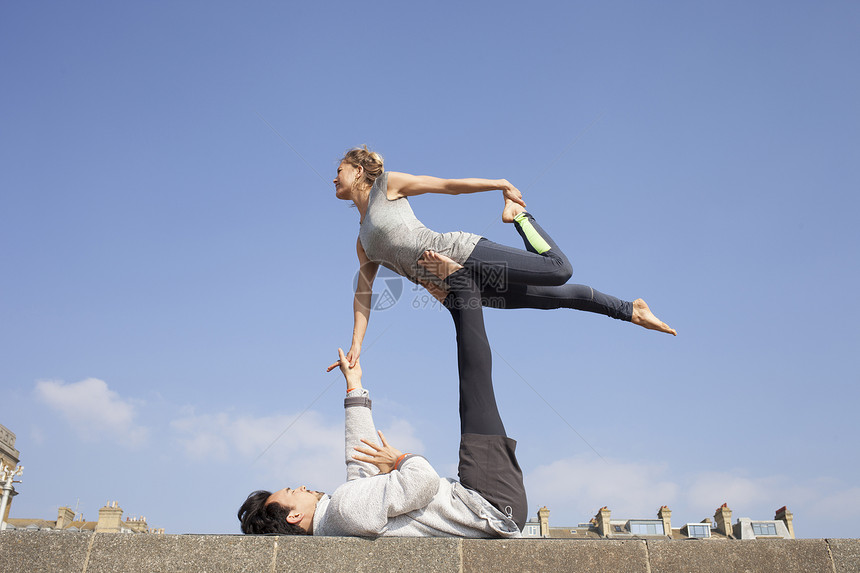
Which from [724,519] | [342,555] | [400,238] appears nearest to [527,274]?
[400,238]

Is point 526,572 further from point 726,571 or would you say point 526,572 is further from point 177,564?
point 177,564

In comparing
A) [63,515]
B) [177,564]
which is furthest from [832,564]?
[63,515]

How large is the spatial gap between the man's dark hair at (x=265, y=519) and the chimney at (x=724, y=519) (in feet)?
114

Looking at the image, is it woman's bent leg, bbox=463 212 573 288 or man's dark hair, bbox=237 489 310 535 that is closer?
man's dark hair, bbox=237 489 310 535

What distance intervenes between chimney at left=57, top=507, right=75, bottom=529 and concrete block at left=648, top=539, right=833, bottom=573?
1507 inches

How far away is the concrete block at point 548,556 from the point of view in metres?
2.77

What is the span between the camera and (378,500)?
2.96 meters

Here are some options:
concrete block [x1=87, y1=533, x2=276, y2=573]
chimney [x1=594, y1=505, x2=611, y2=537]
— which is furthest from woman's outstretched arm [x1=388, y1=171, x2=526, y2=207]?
chimney [x1=594, y1=505, x2=611, y2=537]

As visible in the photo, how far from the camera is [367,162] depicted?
4477 mm

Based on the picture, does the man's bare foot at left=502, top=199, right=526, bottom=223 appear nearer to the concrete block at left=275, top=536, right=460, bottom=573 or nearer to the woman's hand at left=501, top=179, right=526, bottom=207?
the woman's hand at left=501, top=179, right=526, bottom=207

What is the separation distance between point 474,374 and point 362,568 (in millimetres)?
1149

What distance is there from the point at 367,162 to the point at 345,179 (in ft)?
0.69

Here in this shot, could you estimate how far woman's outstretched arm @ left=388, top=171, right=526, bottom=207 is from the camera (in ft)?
13.9

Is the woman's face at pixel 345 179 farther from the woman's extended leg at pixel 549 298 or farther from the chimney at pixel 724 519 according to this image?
the chimney at pixel 724 519
